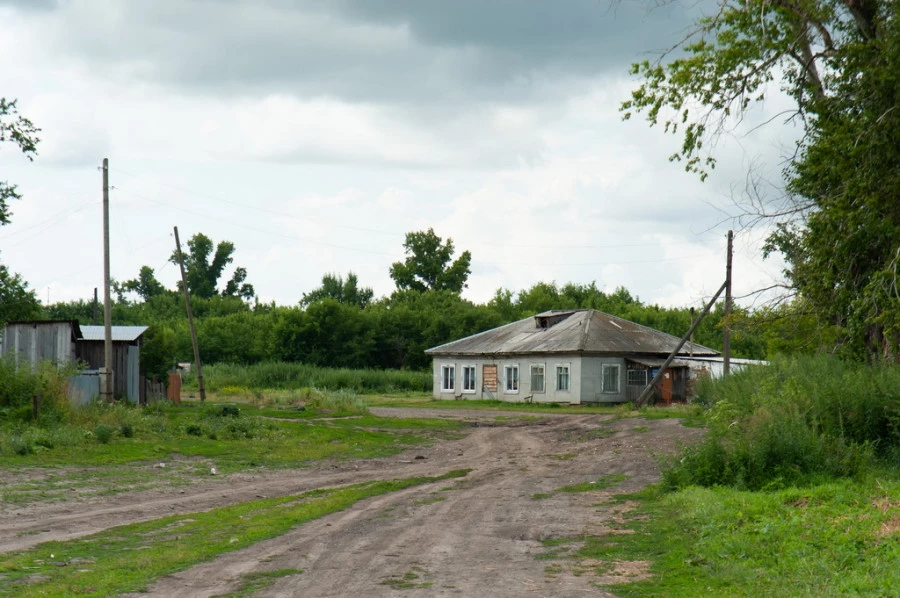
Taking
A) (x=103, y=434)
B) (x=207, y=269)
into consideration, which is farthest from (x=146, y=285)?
(x=103, y=434)

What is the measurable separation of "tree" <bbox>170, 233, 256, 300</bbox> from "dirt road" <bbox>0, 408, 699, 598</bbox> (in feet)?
279

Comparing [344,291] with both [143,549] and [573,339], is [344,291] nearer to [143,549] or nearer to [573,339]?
Answer: [573,339]

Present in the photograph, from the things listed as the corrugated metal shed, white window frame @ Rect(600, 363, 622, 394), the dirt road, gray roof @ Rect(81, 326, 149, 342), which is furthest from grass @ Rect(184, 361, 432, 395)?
the dirt road

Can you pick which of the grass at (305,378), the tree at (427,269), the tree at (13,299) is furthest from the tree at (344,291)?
the tree at (13,299)

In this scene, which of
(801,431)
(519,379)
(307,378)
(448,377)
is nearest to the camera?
(801,431)

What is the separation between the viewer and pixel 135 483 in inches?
659

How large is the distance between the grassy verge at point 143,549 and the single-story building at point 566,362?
35018mm

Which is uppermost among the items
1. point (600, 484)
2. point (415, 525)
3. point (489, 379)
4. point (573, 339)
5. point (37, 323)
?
point (37, 323)

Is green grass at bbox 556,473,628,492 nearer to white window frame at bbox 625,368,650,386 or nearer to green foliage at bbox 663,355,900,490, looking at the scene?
green foliage at bbox 663,355,900,490

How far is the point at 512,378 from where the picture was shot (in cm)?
5294

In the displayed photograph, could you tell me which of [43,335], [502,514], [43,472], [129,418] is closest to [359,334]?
[43,335]

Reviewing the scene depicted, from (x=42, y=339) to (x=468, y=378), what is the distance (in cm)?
2815

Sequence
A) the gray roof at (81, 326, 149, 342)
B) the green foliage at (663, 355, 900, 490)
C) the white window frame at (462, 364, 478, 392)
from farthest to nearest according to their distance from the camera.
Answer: the white window frame at (462, 364, 478, 392) → the gray roof at (81, 326, 149, 342) → the green foliage at (663, 355, 900, 490)

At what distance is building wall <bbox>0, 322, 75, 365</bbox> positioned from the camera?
3178cm
